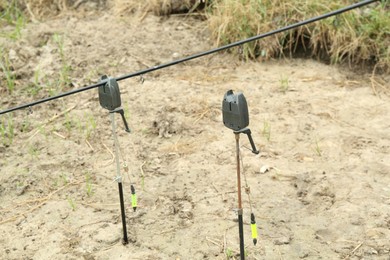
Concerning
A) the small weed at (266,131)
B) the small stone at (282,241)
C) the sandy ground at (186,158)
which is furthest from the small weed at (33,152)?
the small stone at (282,241)

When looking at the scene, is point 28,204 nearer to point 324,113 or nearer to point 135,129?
point 135,129

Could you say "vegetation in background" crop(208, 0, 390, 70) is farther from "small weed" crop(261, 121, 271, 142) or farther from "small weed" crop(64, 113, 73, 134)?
"small weed" crop(64, 113, 73, 134)

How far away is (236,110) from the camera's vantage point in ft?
8.75

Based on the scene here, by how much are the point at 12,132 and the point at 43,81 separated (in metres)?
0.71

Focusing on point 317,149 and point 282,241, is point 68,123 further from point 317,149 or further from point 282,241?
point 282,241

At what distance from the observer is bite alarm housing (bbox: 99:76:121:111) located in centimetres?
298

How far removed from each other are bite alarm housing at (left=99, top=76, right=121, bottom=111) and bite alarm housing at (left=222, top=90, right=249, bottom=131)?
0.56m

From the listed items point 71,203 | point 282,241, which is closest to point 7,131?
point 71,203

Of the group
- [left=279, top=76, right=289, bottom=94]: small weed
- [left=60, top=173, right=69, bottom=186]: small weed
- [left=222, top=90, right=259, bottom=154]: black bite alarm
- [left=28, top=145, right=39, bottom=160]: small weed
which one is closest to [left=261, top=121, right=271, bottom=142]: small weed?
[left=279, top=76, right=289, bottom=94]: small weed

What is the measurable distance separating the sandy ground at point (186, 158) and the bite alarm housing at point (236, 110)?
0.88 metres

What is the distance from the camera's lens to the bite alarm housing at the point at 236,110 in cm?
266

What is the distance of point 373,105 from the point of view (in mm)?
4660

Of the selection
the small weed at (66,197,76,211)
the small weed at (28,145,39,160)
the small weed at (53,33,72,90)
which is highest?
the small weed at (53,33,72,90)

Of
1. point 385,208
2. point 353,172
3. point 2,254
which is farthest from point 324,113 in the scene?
point 2,254
